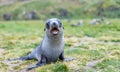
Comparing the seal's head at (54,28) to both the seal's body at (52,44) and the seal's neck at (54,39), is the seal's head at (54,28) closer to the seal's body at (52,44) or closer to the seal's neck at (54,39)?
the seal's body at (52,44)

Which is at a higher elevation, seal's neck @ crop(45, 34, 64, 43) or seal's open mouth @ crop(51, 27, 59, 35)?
seal's open mouth @ crop(51, 27, 59, 35)

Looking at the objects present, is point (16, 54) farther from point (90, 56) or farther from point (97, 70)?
point (97, 70)

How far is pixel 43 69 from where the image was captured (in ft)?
44.6

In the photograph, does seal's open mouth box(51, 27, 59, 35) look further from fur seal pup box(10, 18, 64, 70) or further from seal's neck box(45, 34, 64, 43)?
seal's neck box(45, 34, 64, 43)

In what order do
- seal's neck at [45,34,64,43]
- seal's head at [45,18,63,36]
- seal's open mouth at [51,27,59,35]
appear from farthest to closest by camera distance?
seal's neck at [45,34,64,43] → seal's open mouth at [51,27,59,35] → seal's head at [45,18,63,36]

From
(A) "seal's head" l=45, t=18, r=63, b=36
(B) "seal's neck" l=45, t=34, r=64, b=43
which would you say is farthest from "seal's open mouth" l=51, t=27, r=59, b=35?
(B) "seal's neck" l=45, t=34, r=64, b=43

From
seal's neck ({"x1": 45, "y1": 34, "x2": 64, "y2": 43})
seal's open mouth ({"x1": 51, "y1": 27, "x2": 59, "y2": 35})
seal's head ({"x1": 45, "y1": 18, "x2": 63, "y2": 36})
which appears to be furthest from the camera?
seal's neck ({"x1": 45, "y1": 34, "x2": 64, "y2": 43})

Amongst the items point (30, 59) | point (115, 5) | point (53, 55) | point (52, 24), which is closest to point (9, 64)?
point (30, 59)

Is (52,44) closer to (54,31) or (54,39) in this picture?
(54,39)

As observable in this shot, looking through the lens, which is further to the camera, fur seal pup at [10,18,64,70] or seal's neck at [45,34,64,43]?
seal's neck at [45,34,64,43]

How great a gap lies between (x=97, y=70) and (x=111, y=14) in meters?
184

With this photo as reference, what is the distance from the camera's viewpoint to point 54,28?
1334 centimetres

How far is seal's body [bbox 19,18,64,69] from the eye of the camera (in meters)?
13.5

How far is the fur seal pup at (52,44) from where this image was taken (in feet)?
44.2
